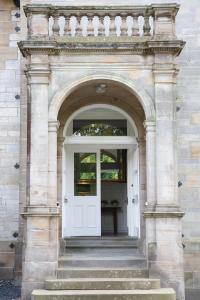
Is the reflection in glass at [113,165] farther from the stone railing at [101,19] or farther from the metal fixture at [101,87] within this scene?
the stone railing at [101,19]

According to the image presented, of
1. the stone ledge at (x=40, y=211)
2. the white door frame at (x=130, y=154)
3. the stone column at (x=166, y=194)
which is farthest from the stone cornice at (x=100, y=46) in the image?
the stone ledge at (x=40, y=211)

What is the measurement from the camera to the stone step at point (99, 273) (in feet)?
28.0

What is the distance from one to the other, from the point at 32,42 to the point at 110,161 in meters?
4.86

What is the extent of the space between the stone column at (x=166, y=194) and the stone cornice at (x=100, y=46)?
1.03ft

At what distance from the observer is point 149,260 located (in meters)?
→ 8.62

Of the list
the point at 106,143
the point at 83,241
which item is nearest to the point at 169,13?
the point at 106,143

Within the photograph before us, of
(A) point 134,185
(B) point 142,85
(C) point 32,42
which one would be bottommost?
(A) point 134,185

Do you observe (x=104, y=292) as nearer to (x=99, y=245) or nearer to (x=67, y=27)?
(x=99, y=245)

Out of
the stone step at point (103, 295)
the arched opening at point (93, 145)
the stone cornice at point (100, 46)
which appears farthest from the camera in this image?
the arched opening at point (93, 145)

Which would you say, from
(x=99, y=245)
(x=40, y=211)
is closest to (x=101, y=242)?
(x=99, y=245)

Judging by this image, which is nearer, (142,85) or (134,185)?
(142,85)

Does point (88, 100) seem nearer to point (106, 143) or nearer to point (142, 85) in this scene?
point (106, 143)

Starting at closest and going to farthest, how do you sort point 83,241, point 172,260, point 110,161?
point 172,260 → point 83,241 → point 110,161

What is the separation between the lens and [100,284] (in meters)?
8.22
